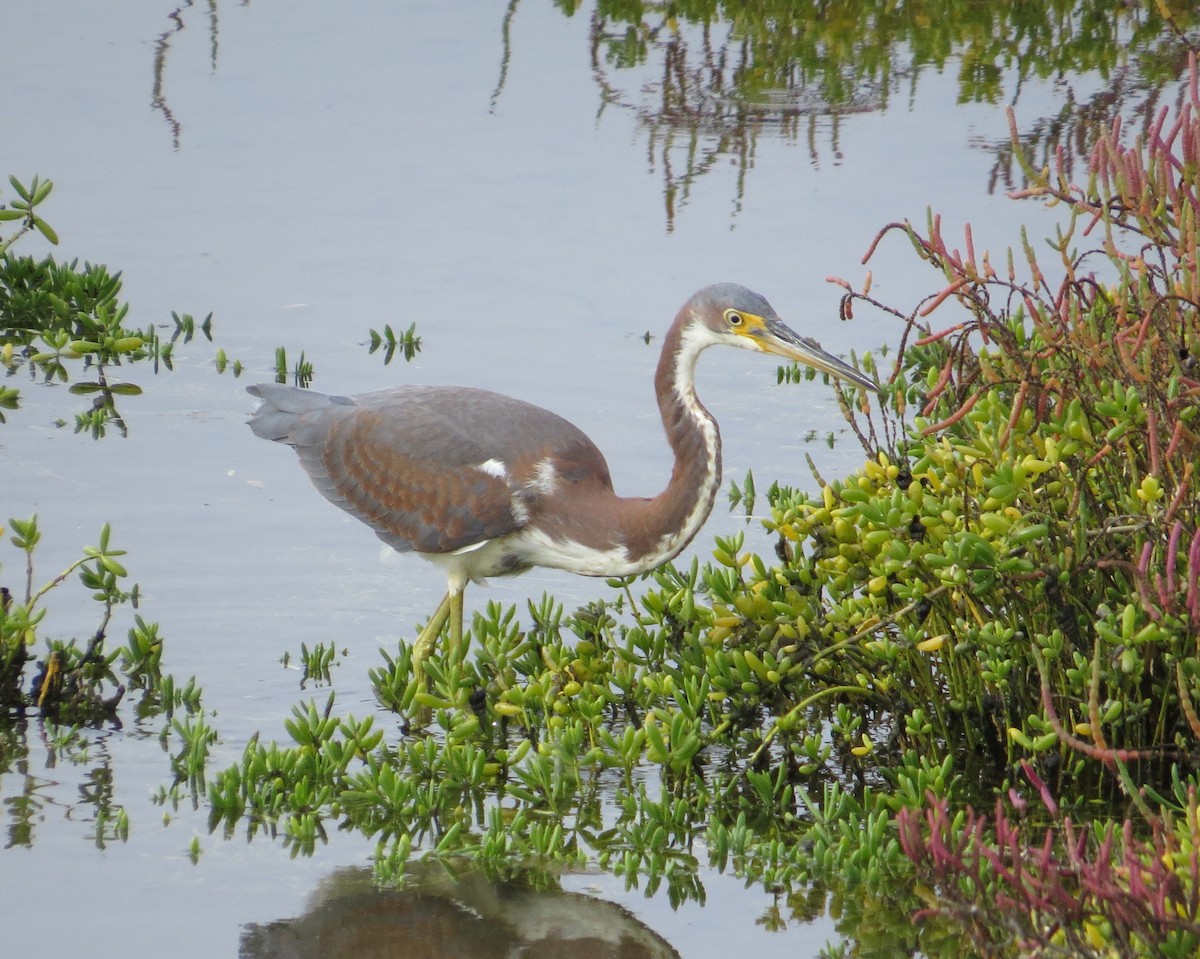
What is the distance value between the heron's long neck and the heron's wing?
0.50 m

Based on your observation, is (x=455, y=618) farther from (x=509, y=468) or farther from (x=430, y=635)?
(x=509, y=468)

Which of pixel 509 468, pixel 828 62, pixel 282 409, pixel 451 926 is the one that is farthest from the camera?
pixel 828 62

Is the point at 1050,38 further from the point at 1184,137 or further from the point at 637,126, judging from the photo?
the point at 1184,137

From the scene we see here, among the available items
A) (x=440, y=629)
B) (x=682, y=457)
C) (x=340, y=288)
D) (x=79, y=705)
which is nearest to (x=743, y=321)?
(x=682, y=457)

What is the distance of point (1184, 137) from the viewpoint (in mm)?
5125

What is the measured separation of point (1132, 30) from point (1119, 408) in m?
11.7

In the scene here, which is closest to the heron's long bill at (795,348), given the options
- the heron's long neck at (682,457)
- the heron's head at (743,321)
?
the heron's head at (743,321)

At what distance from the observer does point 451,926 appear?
4.95 meters

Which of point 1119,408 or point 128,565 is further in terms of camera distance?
point 128,565

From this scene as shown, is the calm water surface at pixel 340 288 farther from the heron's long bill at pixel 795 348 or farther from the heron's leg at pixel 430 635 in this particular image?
the heron's long bill at pixel 795 348

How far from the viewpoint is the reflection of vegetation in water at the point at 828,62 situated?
13133 mm

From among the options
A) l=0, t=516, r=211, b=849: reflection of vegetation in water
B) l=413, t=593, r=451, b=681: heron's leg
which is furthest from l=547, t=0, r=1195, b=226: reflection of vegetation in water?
l=0, t=516, r=211, b=849: reflection of vegetation in water

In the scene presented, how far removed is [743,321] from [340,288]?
4.78 metres

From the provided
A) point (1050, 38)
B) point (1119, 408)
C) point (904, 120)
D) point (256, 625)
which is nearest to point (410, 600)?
point (256, 625)
